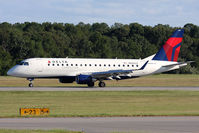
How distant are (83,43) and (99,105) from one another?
113 m

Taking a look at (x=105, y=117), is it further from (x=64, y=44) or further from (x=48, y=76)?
(x=64, y=44)

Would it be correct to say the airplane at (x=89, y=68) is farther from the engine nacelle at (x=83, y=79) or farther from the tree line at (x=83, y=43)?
the tree line at (x=83, y=43)

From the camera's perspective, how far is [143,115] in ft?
99.9

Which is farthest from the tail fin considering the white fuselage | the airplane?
the white fuselage

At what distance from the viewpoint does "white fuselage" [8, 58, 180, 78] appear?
205 feet

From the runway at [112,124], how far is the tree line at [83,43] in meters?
86.1

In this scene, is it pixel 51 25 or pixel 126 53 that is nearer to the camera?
pixel 126 53

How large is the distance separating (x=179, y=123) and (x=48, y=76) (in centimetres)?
3870

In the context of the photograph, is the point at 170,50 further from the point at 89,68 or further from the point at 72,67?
the point at 72,67

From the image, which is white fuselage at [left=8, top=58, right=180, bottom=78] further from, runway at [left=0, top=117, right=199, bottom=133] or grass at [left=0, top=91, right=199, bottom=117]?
runway at [left=0, top=117, right=199, bottom=133]

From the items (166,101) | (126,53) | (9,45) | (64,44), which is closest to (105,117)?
(166,101)

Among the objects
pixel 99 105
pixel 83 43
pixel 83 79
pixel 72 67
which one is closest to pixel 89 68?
pixel 72 67

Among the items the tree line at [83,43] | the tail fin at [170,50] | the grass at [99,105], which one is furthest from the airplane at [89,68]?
the tree line at [83,43]

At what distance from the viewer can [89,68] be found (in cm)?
6538
